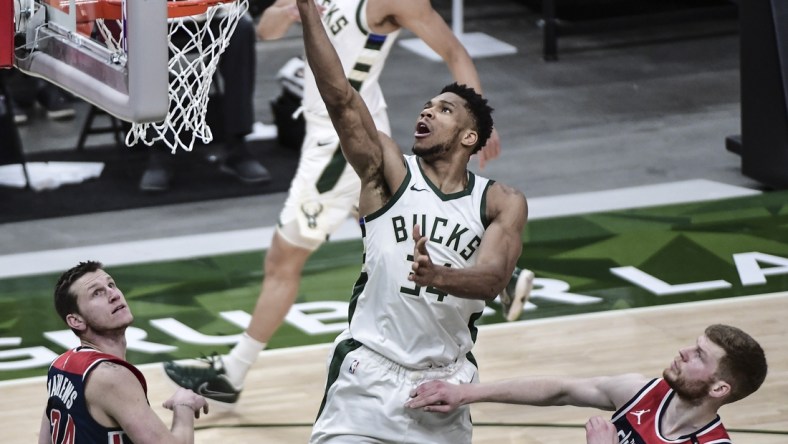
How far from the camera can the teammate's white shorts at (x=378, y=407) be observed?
4.24 meters

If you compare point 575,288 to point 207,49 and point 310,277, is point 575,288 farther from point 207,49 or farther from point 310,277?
point 207,49

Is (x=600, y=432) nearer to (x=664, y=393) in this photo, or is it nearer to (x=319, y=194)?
(x=664, y=393)

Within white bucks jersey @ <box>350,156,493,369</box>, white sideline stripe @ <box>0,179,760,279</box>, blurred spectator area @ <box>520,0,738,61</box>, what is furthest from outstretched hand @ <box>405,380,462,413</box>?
blurred spectator area @ <box>520,0,738,61</box>

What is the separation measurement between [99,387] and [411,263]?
97 centimetres

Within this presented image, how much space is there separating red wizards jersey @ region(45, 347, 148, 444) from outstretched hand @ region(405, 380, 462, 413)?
0.80 meters

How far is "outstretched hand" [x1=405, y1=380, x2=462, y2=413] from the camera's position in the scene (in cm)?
418

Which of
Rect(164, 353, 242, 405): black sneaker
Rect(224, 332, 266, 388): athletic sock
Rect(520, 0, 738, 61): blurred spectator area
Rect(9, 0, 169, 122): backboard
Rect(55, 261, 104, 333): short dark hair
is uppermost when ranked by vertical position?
Rect(9, 0, 169, 122): backboard

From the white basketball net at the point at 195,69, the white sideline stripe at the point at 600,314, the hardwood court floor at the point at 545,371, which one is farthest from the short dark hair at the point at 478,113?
the white sideline stripe at the point at 600,314

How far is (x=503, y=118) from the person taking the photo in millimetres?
10500

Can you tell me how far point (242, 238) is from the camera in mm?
8344

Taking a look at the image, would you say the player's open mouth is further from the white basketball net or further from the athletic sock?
the athletic sock

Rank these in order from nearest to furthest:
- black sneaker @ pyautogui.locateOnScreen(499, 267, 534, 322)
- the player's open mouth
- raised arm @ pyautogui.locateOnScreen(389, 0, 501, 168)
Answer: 1. the player's open mouth
2. raised arm @ pyautogui.locateOnScreen(389, 0, 501, 168)
3. black sneaker @ pyautogui.locateOnScreen(499, 267, 534, 322)

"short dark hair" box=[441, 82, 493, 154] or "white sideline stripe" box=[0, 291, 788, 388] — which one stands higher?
"short dark hair" box=[441, 82, 493, 154]

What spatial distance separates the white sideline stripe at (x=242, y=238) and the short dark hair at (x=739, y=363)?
4432 millimetres
